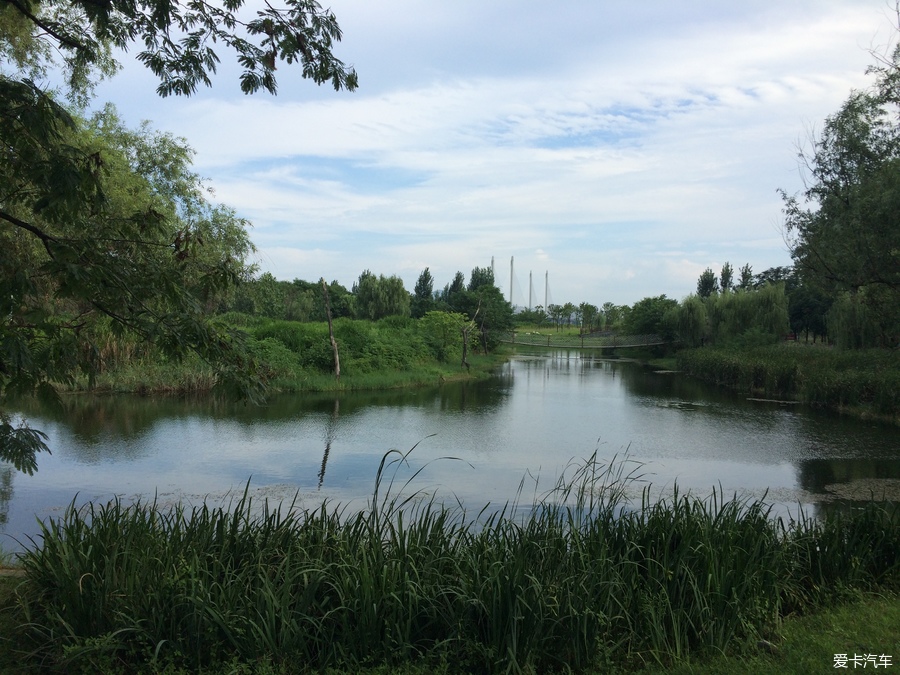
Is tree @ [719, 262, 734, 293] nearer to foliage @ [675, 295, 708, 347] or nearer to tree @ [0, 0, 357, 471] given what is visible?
foliage @ [675, 295, 708, 347]

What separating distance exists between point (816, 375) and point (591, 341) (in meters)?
38.0

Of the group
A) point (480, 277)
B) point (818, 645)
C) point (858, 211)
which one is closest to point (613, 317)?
point (480, 277)

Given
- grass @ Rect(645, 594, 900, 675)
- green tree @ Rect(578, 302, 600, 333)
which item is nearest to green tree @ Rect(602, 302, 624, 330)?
green tree @ Rect(578, 302, 600, 333)

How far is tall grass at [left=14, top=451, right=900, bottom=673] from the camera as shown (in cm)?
344

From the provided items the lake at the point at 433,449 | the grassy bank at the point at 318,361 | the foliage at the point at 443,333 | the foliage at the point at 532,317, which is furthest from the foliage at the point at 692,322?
the foliage at the point at 532,317

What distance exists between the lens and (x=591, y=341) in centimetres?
5781

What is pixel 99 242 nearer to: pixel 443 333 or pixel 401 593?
pixel 401 593

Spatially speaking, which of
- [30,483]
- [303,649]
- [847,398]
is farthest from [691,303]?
[303,649]

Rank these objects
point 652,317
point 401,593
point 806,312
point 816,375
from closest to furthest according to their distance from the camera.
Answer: point 401,593 < point 816,375 < point 806,312 < point 652,317

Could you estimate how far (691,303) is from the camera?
38.6m

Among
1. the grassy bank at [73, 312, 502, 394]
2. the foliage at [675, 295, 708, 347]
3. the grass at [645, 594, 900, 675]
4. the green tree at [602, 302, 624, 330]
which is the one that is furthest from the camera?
the green tree at [602, 302, 624, 330]

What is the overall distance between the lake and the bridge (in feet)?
87.6

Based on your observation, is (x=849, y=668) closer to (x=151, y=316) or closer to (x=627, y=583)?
(x=627, y=583)

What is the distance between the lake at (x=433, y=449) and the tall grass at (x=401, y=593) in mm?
1366
